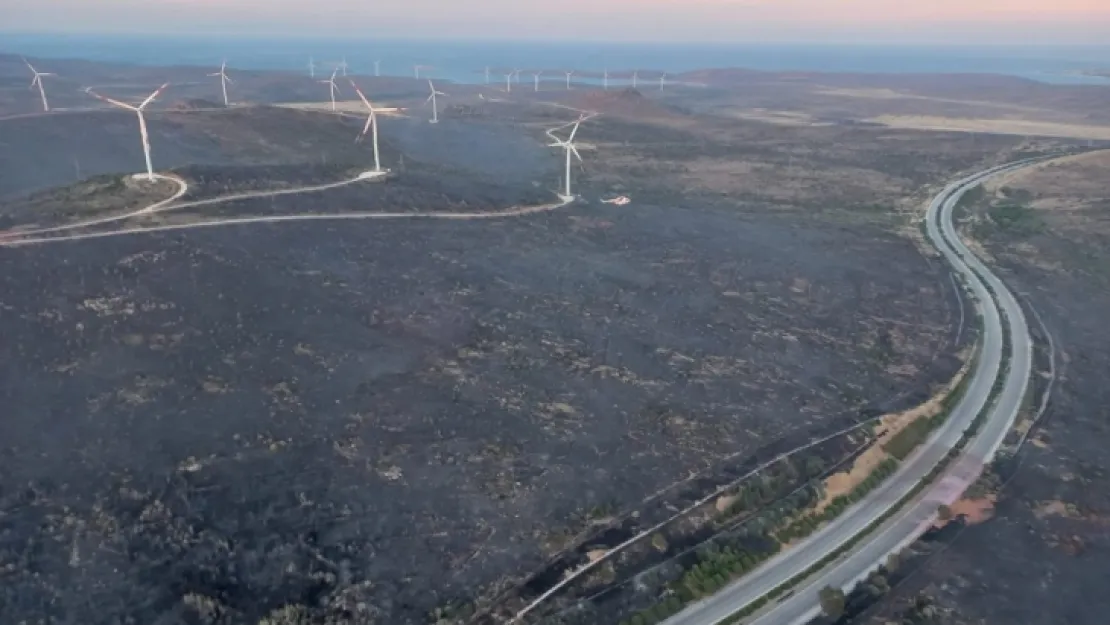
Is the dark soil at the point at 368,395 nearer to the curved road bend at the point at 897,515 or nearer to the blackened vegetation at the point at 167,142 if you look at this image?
the curved road bend at the point at 897,515

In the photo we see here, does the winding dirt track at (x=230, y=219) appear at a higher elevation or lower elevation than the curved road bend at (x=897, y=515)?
higher

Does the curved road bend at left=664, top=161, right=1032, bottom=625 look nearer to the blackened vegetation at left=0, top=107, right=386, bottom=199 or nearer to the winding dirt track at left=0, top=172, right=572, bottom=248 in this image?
the winding dirt track at left=0, top=172, right=572, bottom=248

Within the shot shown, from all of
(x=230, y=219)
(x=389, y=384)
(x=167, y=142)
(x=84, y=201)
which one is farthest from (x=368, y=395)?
(x=167, y=142)


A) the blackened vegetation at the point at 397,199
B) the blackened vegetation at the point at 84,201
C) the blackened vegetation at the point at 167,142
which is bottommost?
the blackened vegetation at the point at 167,142

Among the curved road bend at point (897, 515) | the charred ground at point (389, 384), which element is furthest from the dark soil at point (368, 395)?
the curved road bend at point (897, 515)

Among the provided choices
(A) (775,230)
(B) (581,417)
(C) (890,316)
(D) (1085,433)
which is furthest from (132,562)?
(A) (775,230)

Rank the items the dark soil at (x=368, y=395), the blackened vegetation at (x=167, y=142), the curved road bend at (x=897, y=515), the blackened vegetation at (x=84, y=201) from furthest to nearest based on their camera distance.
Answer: the blackened vegetation at (x=167, y=142) → the blackened vegetation at (x=84, y=201) → the dark soil at (x=368, y=395) → the curved road bend at (x=897, y=515)

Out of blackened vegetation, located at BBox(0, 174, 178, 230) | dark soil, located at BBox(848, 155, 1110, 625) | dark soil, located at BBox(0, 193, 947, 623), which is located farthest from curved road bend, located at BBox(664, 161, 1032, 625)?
blackened vegetation, located at BBox(0, 174, 178, 230)

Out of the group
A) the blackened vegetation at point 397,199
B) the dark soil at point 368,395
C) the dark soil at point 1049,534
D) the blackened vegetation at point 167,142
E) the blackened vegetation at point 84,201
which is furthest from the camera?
the blackened vegetation at point 167,142

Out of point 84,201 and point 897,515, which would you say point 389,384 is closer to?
point 897,515
